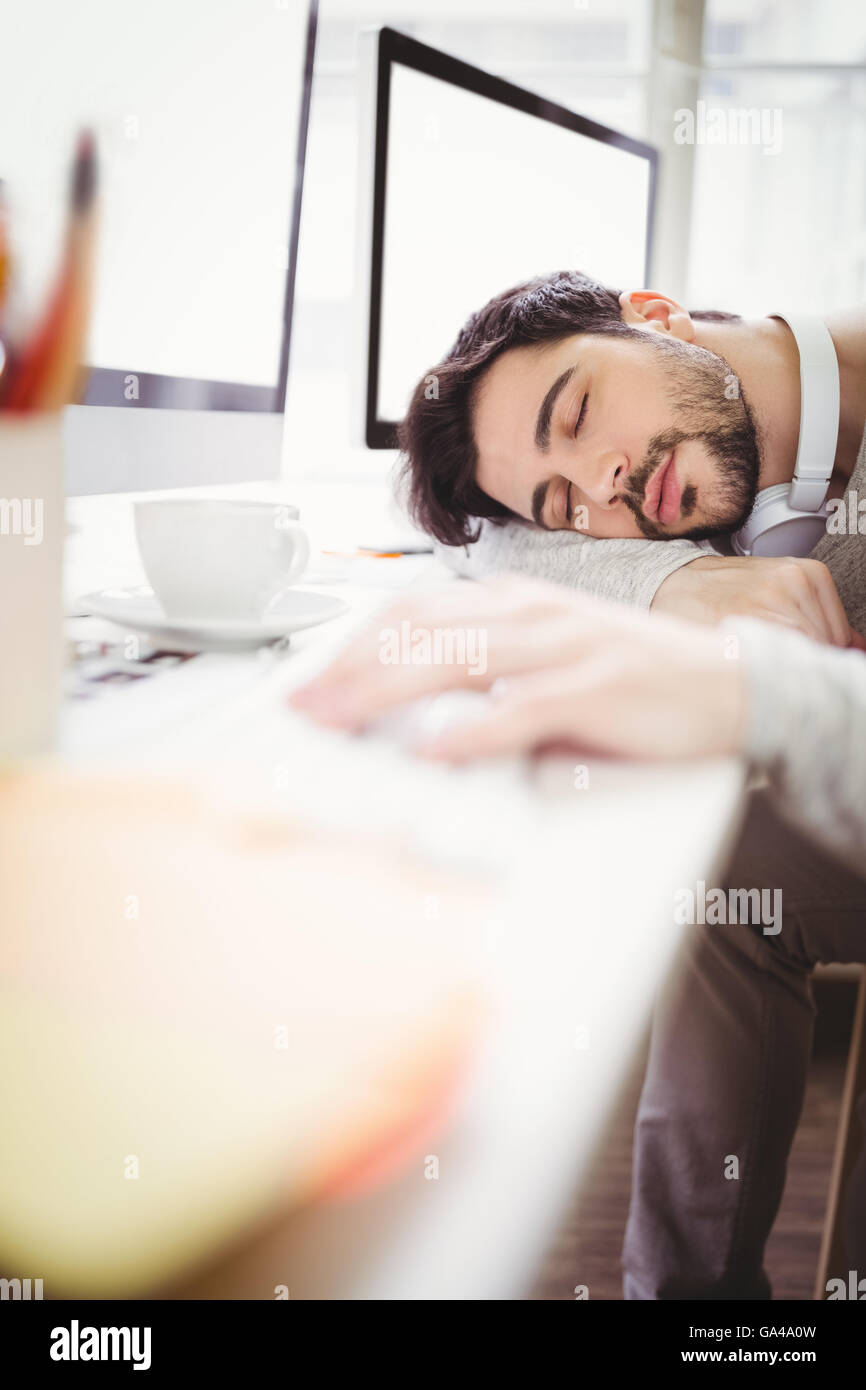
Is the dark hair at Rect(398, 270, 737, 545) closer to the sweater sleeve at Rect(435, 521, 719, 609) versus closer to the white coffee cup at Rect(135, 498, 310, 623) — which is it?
the sweater sleeve at Rect(435, 521, 719, 609)

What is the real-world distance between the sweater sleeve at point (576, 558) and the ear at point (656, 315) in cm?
26

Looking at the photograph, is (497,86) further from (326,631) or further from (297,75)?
(326,631)

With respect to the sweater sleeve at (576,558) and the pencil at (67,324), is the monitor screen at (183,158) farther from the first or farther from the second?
the sweater sleeve at (576,558)

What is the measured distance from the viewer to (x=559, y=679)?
35 cm

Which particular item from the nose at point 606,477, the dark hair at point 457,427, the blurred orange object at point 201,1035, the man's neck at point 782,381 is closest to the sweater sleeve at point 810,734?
the blurred orange object at point 201,1035

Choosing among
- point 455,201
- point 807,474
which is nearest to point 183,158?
point 455,201

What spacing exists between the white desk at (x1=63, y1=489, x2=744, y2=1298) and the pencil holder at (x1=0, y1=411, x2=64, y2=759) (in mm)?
25

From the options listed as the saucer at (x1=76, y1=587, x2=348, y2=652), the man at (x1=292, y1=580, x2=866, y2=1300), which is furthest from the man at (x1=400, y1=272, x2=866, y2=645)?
the man at (x1=292, y1=580, x2=866, y2=1300)

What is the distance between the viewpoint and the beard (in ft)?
3.13

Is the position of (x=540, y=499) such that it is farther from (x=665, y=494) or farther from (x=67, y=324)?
(x=67, y=324)

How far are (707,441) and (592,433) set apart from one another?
13 centimetres

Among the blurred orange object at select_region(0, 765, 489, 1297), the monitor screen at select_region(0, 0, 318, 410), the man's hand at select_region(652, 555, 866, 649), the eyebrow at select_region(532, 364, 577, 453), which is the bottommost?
the blurred orange object at select_region(0, 765, 489, 1297)

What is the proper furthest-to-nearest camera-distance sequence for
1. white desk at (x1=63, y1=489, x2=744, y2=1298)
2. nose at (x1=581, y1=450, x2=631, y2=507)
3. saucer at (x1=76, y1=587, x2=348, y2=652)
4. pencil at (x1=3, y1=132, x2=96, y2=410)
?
nose at (x1=581, y1=450, x2=631, y2=507), saucer at (x1=76, y1=587, x2=348, y2=652), pencil at (x1=3, y1=132, x2=96, y2=410), white desk at (x1=63, y1=489, x2=744, y2=1298)

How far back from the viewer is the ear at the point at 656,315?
3.61 feet
